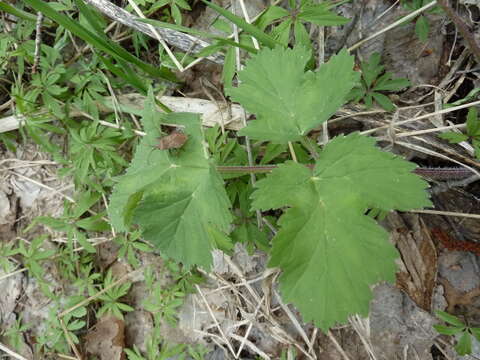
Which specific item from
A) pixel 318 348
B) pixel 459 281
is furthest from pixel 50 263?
pixel 459 281

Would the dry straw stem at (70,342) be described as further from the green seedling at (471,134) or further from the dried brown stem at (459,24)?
the dried brown stem at (459,24)

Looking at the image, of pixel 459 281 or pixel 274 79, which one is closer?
pixel 274 79

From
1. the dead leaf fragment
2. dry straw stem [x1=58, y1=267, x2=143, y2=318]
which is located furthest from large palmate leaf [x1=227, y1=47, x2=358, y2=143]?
the dead leaf fragment

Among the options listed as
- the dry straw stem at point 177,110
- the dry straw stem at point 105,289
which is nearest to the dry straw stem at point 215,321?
the dry straw stem at point 105,289

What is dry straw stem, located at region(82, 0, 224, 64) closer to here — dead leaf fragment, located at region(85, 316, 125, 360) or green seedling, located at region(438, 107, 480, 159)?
green seedling, located at region(438, 107, 480, 159)

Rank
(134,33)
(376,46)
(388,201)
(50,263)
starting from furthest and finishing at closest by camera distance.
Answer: (50,263)
(134,33)
(376,46)
(388,201)

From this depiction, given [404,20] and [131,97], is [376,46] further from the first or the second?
[131,97]
